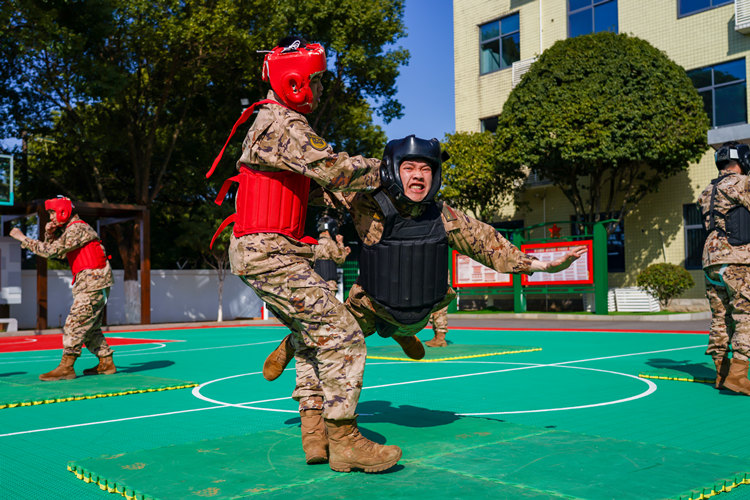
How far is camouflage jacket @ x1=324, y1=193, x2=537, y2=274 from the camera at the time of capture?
4.35m

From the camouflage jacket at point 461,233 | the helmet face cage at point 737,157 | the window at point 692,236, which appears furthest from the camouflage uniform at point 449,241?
the window at point 692,236

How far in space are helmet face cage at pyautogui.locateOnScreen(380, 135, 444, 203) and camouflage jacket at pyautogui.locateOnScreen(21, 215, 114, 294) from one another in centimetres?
563

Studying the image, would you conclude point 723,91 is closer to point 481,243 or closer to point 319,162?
point 481,243

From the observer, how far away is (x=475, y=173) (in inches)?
963

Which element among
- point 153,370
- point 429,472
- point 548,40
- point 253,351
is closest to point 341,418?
point 429,472

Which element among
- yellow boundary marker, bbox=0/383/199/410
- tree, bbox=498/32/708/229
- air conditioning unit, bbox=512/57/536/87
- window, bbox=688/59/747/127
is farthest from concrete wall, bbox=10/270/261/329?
window, bbox=688/59/747/127

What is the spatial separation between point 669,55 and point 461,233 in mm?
22057

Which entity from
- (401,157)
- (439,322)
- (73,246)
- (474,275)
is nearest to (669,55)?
(474,275)

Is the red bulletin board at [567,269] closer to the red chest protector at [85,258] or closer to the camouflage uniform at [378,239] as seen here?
the red chest protector at [85,258]

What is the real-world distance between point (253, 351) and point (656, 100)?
14.7 m

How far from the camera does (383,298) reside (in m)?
4.28

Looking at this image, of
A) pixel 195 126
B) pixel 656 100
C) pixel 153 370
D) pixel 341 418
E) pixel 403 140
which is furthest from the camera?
pixel 195 126

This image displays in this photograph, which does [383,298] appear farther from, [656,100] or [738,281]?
[656,100]

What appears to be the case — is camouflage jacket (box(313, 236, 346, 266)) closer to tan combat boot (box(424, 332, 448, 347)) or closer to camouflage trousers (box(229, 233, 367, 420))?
tan combat boot (box(424, 332, 448, 347))
